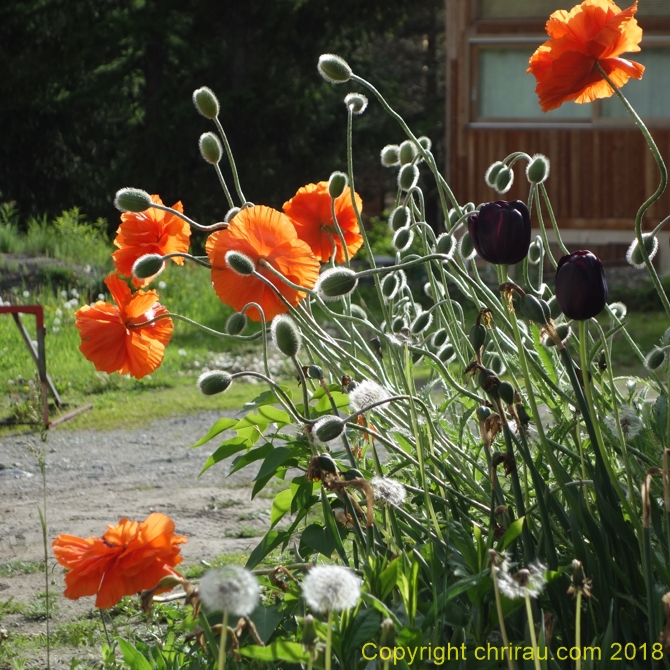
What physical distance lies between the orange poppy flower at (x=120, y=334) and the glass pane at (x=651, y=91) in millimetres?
10542

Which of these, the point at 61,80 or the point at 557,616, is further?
the point at 61,80

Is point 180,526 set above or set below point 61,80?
below

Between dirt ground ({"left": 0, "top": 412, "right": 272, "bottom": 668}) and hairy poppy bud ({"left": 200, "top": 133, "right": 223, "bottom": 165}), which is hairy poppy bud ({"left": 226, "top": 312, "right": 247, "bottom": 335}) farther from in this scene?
dirt ground ({"left": 0, "top": 412, "right": 272, "bottom": 668})

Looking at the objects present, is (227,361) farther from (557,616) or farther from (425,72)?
(425,72)

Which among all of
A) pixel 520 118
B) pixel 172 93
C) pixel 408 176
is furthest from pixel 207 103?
pixel 172 93

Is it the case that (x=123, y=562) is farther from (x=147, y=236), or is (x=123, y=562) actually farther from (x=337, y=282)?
(x=147, y=236)

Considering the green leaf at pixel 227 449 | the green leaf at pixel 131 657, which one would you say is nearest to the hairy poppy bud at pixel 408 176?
the green leaf at pixel 227 449

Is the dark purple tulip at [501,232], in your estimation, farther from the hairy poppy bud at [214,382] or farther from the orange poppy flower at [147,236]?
the orange poppy flower at [147,236]

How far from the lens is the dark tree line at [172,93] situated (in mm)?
15539

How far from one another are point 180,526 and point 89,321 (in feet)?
5.54

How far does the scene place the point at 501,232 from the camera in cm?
141

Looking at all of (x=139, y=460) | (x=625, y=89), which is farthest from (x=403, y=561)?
(x=625, y=89)

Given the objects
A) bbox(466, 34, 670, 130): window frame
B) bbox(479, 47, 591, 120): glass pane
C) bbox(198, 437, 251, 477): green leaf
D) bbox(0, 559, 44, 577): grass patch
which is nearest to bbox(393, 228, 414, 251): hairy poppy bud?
bbox(198, 437, 251, 477): green leaf

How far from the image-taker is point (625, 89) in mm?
11648
